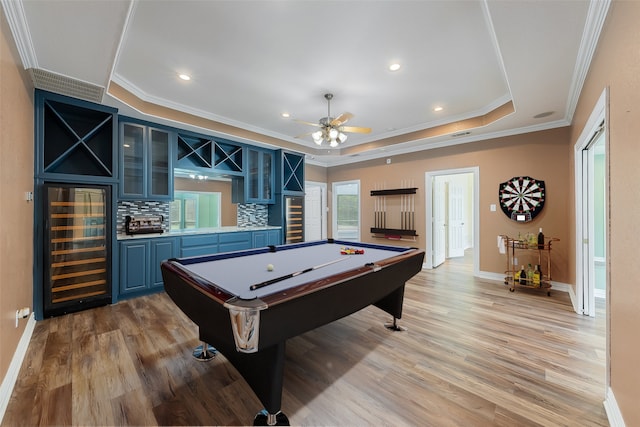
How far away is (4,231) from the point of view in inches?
67.1

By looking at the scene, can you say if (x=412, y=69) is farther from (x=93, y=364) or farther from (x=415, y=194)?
(x=93, y=364)

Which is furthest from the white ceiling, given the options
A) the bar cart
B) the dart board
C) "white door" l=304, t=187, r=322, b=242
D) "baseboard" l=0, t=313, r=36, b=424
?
"white door" l=304, t=187, r=322, b=242

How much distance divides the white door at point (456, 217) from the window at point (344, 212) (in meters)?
2.31

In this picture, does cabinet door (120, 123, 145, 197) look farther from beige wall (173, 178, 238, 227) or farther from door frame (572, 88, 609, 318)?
door frame (572, 88, 609, 318)

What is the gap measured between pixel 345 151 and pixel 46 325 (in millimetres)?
5541

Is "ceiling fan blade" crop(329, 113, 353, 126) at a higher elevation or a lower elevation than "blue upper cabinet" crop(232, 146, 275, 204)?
higher

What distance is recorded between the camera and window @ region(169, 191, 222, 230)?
430cm

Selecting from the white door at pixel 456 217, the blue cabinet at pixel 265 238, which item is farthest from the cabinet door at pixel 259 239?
the white door at pixel 456 217

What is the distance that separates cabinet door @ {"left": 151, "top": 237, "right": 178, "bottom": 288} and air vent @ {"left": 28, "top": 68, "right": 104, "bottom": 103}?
6.27 feet

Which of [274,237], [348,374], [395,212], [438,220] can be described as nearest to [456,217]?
[438,220]

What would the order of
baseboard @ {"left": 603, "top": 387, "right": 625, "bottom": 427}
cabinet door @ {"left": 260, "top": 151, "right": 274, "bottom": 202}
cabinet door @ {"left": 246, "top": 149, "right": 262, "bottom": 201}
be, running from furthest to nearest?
1. cabinet door @ {"left": 260, "top": 151, "right": 274, "bottom": 202}
2. cabinet door @ {"left": 246, "top": 149, "right": 262, "bottom": 201}
3. baseboard @ {"left": 603, "top": 387, "right": 625, "bottom": 427}

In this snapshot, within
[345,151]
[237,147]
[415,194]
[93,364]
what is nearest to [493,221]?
[415,194]

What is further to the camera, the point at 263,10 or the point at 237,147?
the point at 237,147

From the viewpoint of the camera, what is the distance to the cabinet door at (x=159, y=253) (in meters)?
3.62
